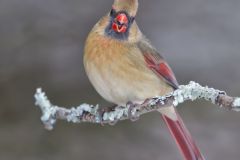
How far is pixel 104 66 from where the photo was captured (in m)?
2.97

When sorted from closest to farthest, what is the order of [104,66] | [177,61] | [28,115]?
[104,66]
[28,115]
[177,61]

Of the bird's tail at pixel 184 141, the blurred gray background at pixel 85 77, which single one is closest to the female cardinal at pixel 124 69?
the bird's tail at pixel 184 141

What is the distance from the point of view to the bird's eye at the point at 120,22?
2.64 m

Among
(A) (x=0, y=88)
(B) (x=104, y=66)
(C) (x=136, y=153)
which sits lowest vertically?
(B) (x=104, y=66)

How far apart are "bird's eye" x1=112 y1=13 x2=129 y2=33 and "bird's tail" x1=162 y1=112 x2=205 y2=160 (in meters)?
0.66

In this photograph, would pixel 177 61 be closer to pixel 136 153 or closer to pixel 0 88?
pixel 136 153

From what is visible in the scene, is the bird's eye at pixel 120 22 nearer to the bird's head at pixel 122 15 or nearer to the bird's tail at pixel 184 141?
the bird's head at pixel 122 15

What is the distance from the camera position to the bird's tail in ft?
10.0

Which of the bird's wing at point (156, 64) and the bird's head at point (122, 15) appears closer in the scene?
the bird's head at point (122, 15)

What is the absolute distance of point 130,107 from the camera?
2697mm

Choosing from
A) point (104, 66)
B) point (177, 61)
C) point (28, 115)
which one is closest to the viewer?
point (104, 66)

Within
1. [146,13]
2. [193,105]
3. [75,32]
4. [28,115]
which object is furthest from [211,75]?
[28,115]

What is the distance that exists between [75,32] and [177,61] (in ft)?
2.56

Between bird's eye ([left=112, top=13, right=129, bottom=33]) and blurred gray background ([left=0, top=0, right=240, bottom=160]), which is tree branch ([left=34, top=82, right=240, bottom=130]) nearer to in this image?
bird's eye ([left=112, top=13, right=129, bottom=33])
